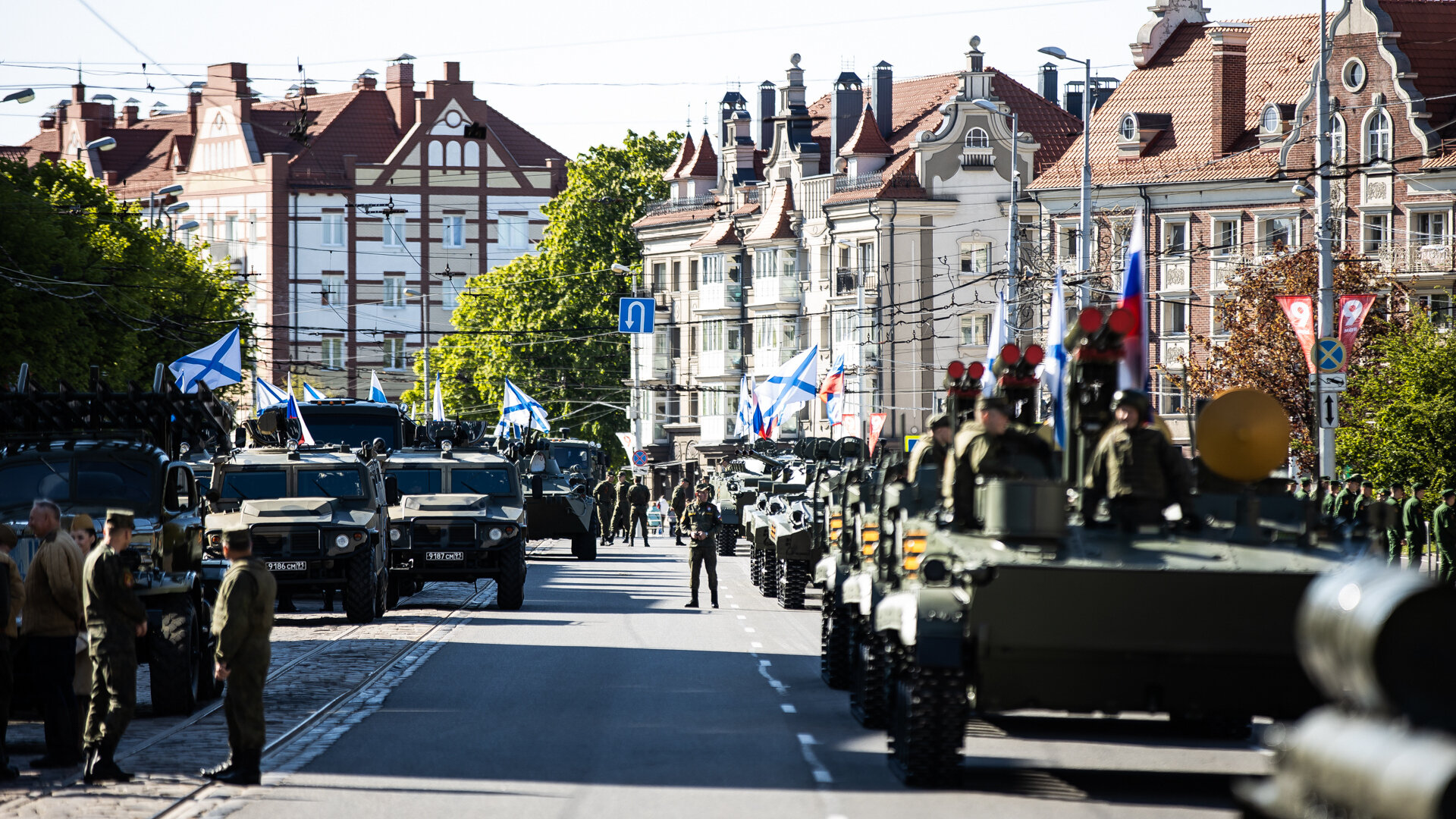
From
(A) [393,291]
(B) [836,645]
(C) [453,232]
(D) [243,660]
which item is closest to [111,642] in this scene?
(D) [243,660]

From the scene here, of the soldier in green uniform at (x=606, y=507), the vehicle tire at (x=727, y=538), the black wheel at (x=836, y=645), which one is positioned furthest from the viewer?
the soldier in green uniform at (x=606, y=507)

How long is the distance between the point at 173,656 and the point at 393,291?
90.0m

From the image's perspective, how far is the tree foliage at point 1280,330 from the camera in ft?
158

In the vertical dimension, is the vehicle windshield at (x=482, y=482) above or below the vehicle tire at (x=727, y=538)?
above

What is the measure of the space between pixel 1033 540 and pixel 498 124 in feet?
324

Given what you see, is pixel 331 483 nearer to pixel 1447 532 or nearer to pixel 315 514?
pixel 315 514

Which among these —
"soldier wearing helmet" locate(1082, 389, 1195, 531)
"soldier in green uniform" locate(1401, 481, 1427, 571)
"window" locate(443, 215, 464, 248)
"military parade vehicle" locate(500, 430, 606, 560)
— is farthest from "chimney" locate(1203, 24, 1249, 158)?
"soldier wearing helmet" locate(1082, 389, 1195, 531)

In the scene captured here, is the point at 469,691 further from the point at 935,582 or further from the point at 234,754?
the point at 935,582

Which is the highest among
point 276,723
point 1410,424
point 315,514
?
point 1410,424

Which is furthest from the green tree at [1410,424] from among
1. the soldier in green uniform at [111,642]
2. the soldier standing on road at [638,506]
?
the soldier in green uniform at [111,642]

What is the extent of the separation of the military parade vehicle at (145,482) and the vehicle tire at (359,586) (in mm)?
2445

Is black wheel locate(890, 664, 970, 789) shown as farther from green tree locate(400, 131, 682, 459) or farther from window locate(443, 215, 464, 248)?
window locate(443, 215, 464, 248)

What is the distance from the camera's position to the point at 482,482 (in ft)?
99.5

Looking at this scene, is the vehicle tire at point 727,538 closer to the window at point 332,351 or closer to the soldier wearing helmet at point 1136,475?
the soldier wearing helmet at point 1136,475
